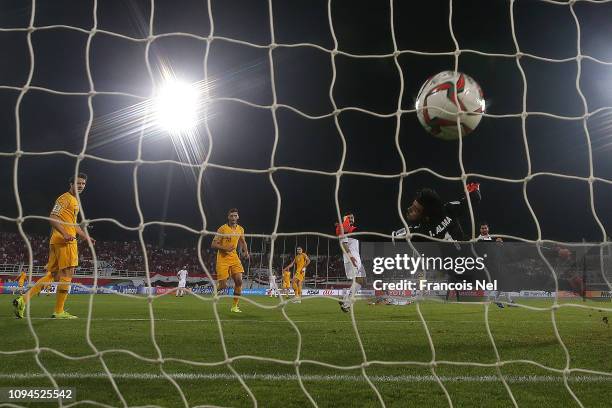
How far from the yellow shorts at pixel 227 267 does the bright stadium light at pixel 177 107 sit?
14284 mm

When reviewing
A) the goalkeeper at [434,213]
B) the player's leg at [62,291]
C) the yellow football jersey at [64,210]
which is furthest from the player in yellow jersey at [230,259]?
the goalkeeper at [434,213]

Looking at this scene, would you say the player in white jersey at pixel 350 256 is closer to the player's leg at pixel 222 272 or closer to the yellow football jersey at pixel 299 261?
the player's leg at pixel 222 272

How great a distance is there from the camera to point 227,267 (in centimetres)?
820

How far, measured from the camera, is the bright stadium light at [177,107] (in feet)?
75.4

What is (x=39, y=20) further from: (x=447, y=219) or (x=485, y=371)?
(x=485, y=371)

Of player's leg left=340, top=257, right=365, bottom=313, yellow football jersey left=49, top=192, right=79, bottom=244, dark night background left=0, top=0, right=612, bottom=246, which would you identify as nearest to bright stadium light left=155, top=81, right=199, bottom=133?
dark night background left=0, top=0, right=612, bottom=246

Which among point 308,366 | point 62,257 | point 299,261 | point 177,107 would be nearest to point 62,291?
point 62,257

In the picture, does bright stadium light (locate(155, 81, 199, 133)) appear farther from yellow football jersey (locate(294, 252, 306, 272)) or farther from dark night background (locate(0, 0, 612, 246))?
yellow football jersey (locate(294, 252, 306, 272))

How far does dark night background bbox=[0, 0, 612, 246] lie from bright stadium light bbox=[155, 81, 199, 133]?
1.13 metres

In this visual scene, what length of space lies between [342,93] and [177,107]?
9.80 metres

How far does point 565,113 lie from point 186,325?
26.4 meters

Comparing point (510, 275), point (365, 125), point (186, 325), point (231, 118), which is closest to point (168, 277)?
point (231, 118)

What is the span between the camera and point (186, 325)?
19.2 feet

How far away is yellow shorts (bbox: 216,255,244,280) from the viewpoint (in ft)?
26.7
